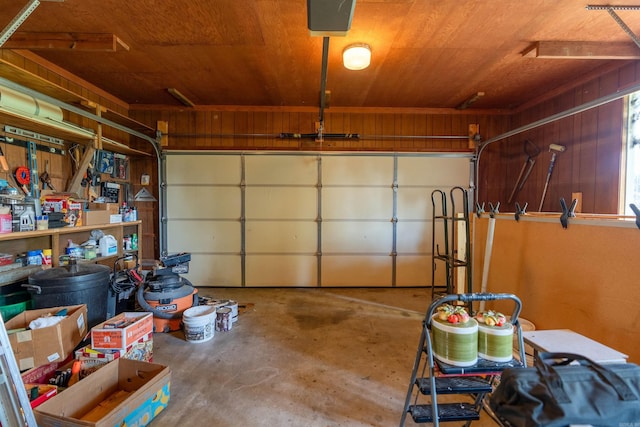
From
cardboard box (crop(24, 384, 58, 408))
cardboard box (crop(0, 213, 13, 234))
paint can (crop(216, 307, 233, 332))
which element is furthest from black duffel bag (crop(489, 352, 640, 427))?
cardboard box (crop(0, 213, 13, 234))

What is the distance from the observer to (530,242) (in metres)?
2.33

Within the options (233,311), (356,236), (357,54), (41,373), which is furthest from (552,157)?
(41,373)

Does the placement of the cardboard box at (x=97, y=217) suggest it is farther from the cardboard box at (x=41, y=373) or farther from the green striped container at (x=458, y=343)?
the green striped container at (x=458, y=343)

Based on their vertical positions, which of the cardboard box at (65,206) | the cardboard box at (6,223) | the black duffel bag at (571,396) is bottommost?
the black duffel bag at (571,396)

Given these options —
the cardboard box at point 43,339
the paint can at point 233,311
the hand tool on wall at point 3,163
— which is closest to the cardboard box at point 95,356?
the cardboard box at point 43,339

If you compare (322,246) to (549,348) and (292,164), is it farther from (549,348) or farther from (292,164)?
(549,348)

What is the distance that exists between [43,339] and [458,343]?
253 cm

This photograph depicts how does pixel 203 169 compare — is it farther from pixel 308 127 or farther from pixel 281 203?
pixel 308 127

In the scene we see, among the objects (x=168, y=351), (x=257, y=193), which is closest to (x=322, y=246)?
(x=257, y=193)

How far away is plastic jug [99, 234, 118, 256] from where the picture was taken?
3242 mm

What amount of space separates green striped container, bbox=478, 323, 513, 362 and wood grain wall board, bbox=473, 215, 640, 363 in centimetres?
92

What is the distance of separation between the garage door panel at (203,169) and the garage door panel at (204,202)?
0.12m

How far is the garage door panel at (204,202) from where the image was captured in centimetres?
427

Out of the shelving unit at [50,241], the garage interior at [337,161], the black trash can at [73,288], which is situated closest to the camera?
the garage interior at [337,161]
